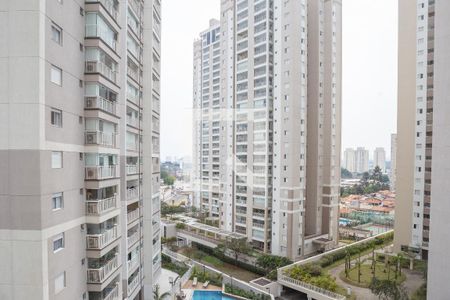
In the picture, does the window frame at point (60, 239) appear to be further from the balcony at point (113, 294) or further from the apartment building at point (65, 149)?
the balcony at point (113, 294)

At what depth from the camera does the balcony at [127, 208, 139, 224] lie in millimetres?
9644

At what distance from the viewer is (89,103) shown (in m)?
6.61

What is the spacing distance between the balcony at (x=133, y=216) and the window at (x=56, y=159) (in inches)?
170

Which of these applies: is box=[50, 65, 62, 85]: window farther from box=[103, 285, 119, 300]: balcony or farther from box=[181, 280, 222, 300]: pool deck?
box=[181, 280, 222, 300]: pool deck

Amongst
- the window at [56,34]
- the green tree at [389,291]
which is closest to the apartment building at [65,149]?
the window at [56,34]

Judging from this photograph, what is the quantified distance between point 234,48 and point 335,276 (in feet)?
53.5

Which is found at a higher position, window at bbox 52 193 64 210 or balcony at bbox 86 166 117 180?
balcony at bbox 86 166 117 180

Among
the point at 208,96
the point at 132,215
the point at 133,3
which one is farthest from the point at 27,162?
the point at 208,96

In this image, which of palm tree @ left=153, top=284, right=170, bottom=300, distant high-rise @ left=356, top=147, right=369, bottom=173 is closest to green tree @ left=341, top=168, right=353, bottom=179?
distant high-rise @ left=356, top=147, right=369, bottom=173

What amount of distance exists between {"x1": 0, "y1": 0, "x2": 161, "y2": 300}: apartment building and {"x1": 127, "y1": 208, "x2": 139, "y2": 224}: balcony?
0.32 ft

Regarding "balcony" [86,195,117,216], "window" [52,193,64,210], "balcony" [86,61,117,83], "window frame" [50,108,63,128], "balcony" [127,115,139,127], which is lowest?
"balcony" [86,195,117,216]

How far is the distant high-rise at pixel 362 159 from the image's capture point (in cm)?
5278

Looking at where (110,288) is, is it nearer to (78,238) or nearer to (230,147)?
(78,238)

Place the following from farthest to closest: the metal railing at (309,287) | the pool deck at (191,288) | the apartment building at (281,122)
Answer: the apartment building at (281,122)
the metal railing at (309,287)
the pool deck at (191,288)
